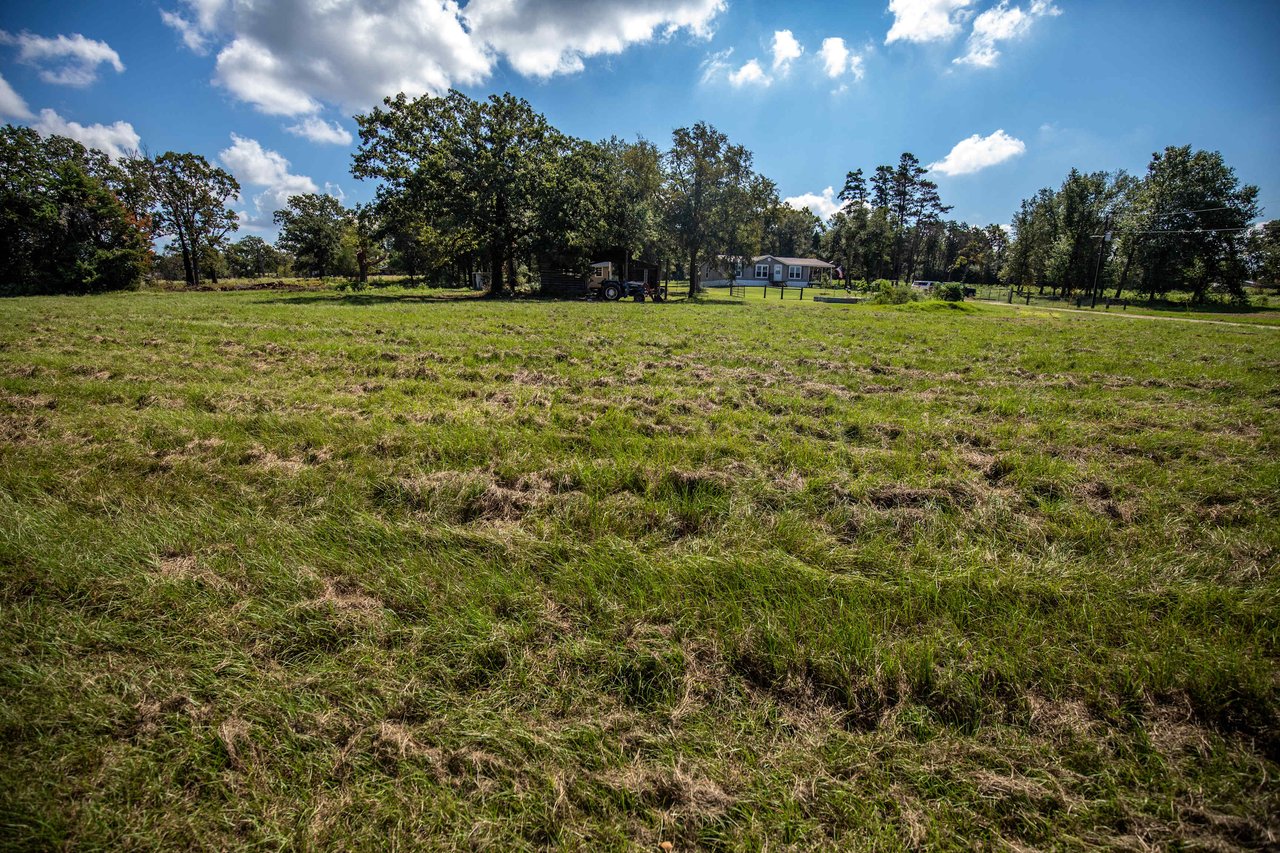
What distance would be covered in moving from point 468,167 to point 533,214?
4.86 meters

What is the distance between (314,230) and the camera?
72125 millimetres

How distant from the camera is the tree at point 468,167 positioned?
3106cm

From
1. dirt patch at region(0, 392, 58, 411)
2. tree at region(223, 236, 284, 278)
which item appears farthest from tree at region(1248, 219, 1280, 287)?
tree at region(223, 236, 284, 278)

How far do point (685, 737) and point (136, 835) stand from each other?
6.14ft

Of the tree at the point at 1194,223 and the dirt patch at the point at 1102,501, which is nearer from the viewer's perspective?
the dirt patch at the point at 1102,501

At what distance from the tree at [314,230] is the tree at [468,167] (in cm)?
4949

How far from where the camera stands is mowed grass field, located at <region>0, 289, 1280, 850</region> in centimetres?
172

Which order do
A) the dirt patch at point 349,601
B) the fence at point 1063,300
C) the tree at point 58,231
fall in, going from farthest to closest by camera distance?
the fence at point 1063,300 < the tree at point 58,231 < the dirt patch at point 349,601

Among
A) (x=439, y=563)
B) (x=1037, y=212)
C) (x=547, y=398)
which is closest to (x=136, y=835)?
(x=439, y=563)

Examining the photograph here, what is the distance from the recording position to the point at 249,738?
6.34ft

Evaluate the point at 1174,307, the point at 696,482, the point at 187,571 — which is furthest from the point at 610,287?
the point at 1174,307

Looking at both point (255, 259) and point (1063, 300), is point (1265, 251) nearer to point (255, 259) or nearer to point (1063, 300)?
point (1063, 300)

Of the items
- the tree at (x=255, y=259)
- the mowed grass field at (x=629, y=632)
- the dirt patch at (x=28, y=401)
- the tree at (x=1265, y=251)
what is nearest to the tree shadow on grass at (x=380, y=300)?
the dirt patch at (x=28, y=401)

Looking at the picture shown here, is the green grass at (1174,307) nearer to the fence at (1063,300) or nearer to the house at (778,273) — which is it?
the fence at (1063,300)
